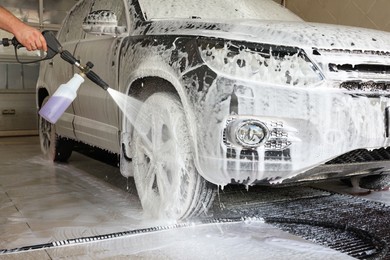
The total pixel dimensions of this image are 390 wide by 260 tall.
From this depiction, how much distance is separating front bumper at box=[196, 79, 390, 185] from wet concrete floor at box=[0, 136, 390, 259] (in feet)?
1.32

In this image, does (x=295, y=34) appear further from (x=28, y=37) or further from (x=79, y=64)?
(x=28, y=37)

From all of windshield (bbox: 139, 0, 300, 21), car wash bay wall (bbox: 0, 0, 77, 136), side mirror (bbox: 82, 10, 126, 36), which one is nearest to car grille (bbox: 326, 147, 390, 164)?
windshield (bbox: 139, 0, 300, 21)

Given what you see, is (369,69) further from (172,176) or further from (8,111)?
(8,111)

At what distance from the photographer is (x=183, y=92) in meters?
2.73

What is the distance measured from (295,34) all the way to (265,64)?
0.76 feet

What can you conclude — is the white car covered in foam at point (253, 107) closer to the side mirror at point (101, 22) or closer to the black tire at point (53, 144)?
the side mirror at point (101, 22)

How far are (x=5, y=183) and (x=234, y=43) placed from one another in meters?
2.60

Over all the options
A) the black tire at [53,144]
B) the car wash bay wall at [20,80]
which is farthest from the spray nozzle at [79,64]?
the car wash bay wall at [20,80]

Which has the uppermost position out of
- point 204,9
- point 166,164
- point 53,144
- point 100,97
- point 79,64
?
point 204,9

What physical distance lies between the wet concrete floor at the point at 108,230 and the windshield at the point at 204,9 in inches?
51.9

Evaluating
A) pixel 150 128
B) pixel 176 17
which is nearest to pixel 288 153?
pixel 150 128

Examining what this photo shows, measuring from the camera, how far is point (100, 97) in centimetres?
378

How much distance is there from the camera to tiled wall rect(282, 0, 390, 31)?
20.7ft

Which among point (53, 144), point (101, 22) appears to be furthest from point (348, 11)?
point (101, 22)
